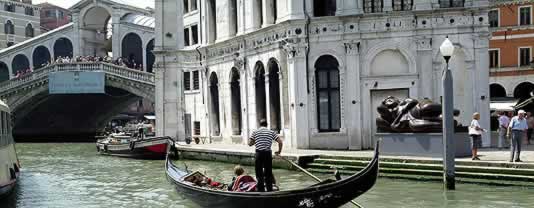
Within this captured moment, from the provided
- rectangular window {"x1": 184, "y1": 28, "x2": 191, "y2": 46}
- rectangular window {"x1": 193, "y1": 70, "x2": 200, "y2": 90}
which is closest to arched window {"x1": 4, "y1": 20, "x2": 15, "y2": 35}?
rectangular window {"x1": 184, "y1": 28, "x2": 191, "y2": 46}

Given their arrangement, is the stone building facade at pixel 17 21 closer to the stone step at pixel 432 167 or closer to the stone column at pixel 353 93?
the stone column at pixel 353 93

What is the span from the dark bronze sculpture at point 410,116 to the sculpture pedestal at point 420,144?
0.15 meters

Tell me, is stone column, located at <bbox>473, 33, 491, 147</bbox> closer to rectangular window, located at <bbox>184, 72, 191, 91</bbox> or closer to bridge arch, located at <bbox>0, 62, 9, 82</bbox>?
rectangular window, located at <bbox>184, 72, 191, 91</bbox>

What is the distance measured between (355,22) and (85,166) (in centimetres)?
956

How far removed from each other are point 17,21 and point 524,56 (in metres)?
35.2

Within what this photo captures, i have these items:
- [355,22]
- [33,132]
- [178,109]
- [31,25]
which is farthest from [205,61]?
[31,25]

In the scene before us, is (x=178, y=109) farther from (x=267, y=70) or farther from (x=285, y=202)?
(x=285, y=202)

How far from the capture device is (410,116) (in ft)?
51.6

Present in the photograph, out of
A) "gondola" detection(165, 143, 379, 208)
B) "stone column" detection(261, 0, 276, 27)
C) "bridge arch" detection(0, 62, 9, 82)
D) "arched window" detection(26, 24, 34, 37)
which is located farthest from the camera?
"arched window" detection(26, 24, 34, 37)

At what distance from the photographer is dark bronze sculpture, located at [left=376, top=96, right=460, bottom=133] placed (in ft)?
50.4

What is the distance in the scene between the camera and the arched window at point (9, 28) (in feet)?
165

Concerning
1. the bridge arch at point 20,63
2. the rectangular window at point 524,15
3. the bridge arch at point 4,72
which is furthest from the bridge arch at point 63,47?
the rectangular window at point 524,15

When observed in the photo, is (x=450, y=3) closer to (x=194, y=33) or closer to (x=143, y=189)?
(x=143, y=189)

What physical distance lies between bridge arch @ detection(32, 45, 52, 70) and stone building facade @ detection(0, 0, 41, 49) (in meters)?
7.25
